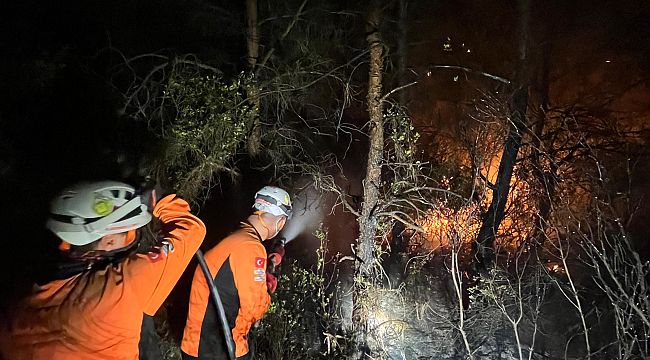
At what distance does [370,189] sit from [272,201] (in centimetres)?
260

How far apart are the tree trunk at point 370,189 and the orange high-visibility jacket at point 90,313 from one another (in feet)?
11.7

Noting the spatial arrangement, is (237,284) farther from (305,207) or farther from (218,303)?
(305,207)

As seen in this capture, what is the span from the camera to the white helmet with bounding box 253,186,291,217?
12.3ft

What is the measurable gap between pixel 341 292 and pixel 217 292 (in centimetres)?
352

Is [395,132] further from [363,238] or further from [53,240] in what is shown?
[53,240]

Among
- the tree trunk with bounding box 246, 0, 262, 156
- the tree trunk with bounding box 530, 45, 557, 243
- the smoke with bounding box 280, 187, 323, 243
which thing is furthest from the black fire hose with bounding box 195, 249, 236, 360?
the tree trunk with bounding box 530, 45, 557, 243

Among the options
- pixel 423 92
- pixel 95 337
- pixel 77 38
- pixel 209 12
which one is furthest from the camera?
pixel 423 92

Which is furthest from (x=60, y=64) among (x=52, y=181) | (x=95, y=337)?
(x=95, y=337)

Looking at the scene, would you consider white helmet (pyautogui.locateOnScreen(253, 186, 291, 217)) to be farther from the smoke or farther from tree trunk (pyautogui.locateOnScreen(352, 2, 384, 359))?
the smoke

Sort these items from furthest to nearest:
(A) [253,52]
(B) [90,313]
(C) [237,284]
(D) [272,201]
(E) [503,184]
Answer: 1. (E) [503,184]
2. (A) [253,52]
3. (D) [272,201]
4. (C) [237,284]
5. (B) [90,313]

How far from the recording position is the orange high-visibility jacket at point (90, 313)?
253 centimetres

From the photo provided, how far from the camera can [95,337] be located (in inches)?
103

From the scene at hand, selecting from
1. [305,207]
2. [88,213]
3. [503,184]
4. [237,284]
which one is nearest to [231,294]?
[237,284]

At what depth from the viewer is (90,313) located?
2.56 meters
